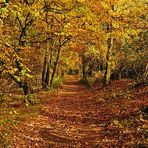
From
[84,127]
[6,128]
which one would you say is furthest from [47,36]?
[6,128]

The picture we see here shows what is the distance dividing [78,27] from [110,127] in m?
5.78

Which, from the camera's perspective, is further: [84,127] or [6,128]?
[84,127]

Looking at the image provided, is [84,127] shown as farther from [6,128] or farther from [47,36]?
[47,36]

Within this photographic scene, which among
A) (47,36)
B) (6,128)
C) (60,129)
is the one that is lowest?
(60,129)

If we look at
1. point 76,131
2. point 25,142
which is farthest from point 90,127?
point 25,142

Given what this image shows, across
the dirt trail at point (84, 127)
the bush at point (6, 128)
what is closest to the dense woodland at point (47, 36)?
the bush at point (6, 128)

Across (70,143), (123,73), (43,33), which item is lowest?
(70,143)

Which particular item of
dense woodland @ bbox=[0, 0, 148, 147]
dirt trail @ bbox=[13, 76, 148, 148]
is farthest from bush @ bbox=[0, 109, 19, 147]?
dirt trail @ bbox=[13, 76, 148, 148]

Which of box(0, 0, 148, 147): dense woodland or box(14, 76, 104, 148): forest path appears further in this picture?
box(14, 76, 104, 148): forest path

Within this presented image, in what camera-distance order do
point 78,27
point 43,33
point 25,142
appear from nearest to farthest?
1. point 25,142
2. point 78,27
3. point 43,33

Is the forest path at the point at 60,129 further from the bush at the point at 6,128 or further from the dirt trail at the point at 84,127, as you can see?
the bush at the point at 6,128

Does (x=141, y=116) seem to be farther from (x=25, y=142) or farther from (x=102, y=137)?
(x=25, y=142)

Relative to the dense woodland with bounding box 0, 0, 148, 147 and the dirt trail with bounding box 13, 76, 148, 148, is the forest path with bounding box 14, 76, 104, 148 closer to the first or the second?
the dirt trail with bounding box 13, 76, 148, 148

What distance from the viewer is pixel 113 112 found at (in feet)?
60.7
